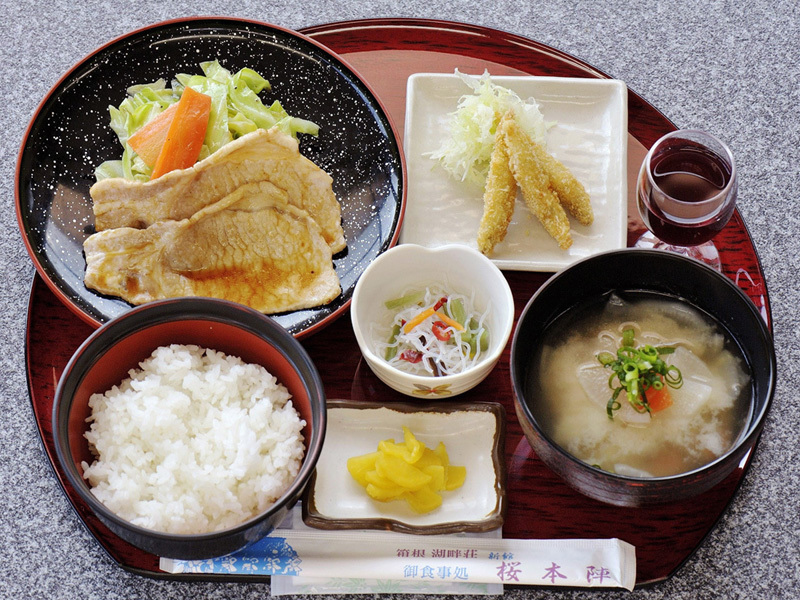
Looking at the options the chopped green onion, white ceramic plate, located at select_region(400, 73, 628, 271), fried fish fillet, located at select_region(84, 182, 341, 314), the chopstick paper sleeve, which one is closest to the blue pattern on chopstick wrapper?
the chopstick paper sleeve

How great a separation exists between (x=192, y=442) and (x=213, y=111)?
82cm

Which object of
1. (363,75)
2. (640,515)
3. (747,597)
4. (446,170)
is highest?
(363,75)

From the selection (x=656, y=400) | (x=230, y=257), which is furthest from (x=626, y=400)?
(x=230, y=257)

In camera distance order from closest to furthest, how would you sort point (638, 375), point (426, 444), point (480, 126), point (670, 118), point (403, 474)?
point (638, 375), point (403, 474), point (426, 444), point (480, 126), point (670, 118)

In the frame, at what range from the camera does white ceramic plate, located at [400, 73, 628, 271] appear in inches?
73.2

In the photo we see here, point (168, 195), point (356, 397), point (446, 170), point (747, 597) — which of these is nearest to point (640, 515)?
point (747, 597)

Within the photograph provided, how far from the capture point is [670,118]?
2.26 meters

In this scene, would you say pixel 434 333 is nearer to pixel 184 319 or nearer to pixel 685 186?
pixel 184 319

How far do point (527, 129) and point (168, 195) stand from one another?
0.84 m

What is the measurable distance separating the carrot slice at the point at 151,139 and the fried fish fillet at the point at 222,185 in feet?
0.41

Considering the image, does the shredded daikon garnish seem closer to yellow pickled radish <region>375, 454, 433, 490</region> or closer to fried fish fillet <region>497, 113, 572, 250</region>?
fried fish fillet <region>497, 113, 572, 250</region>

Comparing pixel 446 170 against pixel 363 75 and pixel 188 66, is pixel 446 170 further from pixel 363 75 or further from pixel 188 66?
pixel 188 66

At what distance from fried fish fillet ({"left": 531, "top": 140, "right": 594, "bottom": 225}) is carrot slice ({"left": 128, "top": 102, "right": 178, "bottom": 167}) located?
847 mm

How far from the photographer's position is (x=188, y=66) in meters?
2.01
